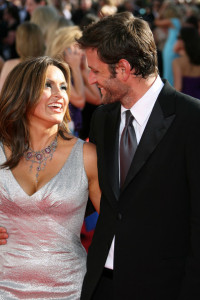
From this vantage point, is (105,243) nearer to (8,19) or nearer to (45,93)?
(45,93)

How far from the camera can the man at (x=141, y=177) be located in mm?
2125

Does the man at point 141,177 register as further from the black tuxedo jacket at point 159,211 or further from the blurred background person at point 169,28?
the blurred background person at point 169,28

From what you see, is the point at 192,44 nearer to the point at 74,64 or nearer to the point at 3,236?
the point at 74,64

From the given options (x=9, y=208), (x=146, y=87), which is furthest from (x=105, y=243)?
(x=146, y=87)

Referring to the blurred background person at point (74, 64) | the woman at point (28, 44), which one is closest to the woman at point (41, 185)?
the blurred background person at point (74, 64)

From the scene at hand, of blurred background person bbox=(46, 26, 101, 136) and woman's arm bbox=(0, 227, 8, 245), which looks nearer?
woman's arm bbox=(0, 227, 8, 245)

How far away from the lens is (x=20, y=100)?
2.64 meters

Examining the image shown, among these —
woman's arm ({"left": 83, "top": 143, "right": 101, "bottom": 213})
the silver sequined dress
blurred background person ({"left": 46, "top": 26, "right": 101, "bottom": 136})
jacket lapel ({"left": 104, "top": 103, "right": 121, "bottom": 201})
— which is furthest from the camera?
blurred background person ({"left": 46, "top": 26, "right": 101, "bottom": 136})

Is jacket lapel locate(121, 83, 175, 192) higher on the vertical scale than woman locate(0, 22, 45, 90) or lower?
higher

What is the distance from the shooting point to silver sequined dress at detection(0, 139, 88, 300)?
2494 millimetres

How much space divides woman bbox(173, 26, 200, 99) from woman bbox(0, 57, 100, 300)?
4038 millimetres

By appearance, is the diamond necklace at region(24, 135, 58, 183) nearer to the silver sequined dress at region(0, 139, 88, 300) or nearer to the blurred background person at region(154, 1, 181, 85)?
the silver sequined dress at region(0, 139, 88, 300)

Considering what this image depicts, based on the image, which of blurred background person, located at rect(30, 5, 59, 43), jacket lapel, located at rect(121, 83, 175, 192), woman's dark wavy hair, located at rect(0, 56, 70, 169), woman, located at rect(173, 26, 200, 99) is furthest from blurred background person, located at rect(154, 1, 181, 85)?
jacket lapel, located at rect(121, 83, 175, 192)

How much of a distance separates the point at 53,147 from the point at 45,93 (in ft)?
0.99
